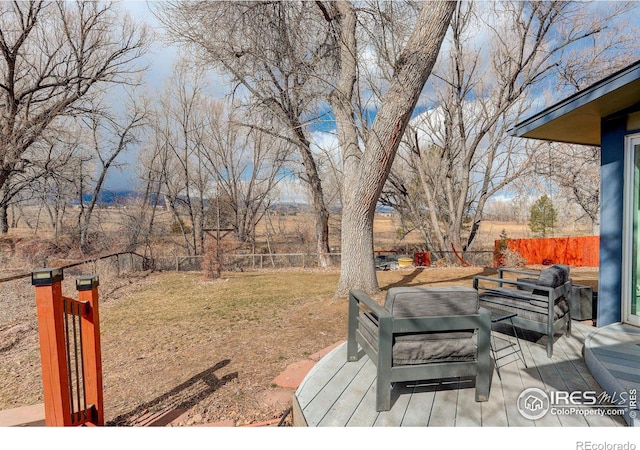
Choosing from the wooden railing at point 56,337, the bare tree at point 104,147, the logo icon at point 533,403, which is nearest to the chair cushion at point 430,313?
the logo icon at point 533,403

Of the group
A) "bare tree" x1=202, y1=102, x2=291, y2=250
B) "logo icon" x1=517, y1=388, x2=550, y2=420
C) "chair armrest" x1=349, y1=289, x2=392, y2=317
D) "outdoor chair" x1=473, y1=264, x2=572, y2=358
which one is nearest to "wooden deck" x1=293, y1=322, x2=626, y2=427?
"logo icon" x1=517, y1=388, x2=550, y2=420

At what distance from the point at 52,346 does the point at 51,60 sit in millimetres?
12473

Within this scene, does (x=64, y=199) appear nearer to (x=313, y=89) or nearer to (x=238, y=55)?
(x=238, y=55)

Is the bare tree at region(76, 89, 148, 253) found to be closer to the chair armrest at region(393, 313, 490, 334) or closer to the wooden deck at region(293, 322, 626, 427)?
the wooden deck at region(293, 322, 626, 427)

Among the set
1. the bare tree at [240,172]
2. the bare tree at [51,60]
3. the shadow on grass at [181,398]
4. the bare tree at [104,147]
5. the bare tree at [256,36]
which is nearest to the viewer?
the shadow on grass at [181,398]

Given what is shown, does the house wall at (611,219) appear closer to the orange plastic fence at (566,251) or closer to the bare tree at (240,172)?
the orange plastic fence at (566,251)

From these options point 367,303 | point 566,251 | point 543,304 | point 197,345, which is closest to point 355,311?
point 367,303

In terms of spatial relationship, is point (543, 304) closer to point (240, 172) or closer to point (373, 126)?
point (373, 126)

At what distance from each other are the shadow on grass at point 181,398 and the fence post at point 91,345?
27cm

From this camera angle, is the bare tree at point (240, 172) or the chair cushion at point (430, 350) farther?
the bare tree at point (240, 172)

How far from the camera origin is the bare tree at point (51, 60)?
951 centimetres

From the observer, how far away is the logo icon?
1.97 m

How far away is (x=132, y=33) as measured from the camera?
11.1 m

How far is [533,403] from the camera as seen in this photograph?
2.07 m
